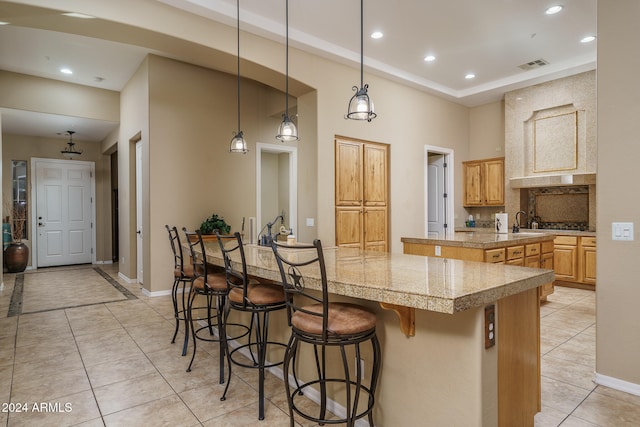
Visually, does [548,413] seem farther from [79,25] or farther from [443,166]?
[443,166]

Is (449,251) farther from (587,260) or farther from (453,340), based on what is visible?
(587,260)

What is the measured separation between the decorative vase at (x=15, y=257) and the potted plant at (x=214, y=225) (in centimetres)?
447

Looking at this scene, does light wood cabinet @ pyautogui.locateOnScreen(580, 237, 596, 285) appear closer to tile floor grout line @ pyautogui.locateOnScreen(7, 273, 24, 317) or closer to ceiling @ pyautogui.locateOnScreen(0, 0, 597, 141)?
ceiling @ pyautogui.locateOnScreen(0, 0, 597, 141)

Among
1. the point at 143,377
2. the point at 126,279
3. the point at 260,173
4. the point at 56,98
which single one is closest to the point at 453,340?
the point at 143,377

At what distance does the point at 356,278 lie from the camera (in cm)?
176

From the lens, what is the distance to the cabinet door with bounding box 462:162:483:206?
718 cm

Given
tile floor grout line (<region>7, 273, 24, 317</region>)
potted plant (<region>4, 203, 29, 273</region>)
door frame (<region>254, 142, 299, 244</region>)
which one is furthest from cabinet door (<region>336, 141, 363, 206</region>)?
potted plant (<region>4, 203, 29, 273</region>)

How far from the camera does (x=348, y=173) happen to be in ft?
17.3

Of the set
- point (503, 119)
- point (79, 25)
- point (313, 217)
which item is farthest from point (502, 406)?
point (503, 119)

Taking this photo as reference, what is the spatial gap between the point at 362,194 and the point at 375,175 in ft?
1.45

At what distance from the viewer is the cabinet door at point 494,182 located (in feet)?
22.5

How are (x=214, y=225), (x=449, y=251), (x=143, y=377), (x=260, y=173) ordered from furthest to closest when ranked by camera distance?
(x=260, y=173)
(x=214, y=225)
(x=449, y=251)
(x=143, y=377)

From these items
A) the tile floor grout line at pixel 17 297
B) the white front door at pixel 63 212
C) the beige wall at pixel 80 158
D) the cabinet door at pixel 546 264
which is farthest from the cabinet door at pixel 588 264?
the white front door at pixel 63 212

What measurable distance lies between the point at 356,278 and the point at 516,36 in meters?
4.56
